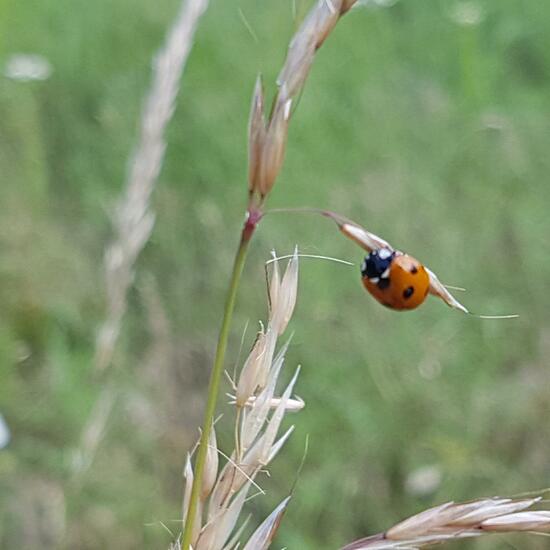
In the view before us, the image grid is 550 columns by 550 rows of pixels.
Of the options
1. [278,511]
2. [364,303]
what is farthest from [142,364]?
[278,511]

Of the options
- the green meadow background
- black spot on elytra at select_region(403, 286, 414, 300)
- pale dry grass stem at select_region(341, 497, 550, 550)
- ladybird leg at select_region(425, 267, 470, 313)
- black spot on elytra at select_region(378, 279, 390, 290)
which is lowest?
the green meadow background

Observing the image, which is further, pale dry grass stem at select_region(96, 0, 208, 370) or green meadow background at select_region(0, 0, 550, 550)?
green meadow background at select_region(0, 0, 550, 550)

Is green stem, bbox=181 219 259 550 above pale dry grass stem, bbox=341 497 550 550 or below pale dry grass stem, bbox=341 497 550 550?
above

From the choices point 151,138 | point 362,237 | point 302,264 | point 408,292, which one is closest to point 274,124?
point 362,237

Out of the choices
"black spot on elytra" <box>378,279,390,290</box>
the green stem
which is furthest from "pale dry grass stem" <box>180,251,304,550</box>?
"black spot on elytra" <box>378,279,390,290</box>

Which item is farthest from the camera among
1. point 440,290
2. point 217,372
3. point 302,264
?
point 302,264

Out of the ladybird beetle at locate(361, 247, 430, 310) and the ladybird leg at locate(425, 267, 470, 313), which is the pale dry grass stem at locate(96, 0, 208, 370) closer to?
the ladybird beetle at locate(361, 247, 430, 310)

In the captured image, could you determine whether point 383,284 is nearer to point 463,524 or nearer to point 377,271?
point 377,271

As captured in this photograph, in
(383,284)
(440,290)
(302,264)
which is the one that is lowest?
(302,264)
